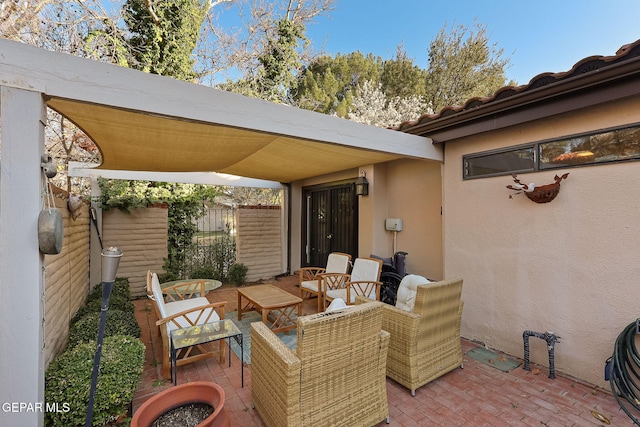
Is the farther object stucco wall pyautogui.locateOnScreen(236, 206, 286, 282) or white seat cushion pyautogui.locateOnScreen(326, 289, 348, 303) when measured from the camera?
stucco wall pyautogui.locateOnScreen(236, 206, 286, 282)

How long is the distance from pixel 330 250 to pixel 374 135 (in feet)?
14.3

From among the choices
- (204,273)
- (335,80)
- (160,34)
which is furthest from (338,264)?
(335,80)

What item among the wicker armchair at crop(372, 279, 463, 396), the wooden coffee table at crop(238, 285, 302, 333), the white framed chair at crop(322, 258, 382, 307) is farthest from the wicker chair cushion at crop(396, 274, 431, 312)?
the wooden coffee table at crop(238, 285, 302, 333)

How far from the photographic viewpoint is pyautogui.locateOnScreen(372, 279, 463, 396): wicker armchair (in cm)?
313

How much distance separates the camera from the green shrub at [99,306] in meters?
4.20

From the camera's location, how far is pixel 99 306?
4.48 m

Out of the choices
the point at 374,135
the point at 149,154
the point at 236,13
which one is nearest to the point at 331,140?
the point at 374,135

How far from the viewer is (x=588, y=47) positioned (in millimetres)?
7844

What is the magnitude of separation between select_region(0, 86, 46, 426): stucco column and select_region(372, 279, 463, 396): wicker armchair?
10.3 feet

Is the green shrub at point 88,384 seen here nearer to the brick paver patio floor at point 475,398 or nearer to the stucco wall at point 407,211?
the brick paver patio floor at point 475,398

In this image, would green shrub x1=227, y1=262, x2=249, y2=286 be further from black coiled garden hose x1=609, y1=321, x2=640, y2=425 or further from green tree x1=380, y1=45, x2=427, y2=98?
green tree x1=380, y1=45, x2=427, y2=98

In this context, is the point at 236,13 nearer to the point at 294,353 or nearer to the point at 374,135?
the point at 374,135

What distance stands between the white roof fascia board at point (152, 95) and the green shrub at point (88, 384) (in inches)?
91.5

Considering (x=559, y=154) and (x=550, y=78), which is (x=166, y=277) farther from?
(x=550, y=78)
